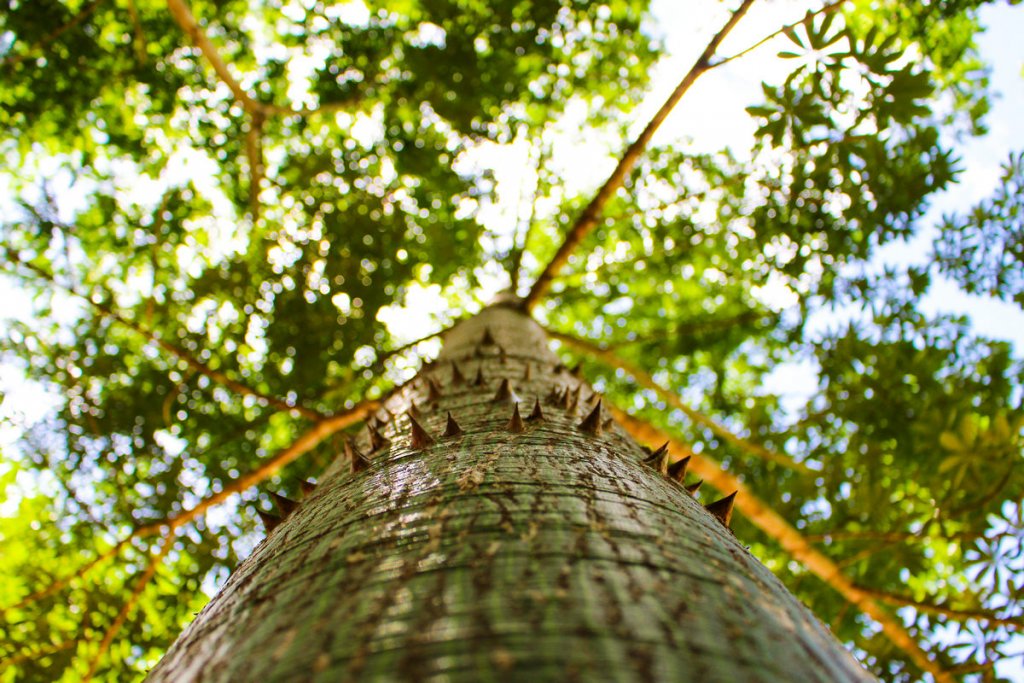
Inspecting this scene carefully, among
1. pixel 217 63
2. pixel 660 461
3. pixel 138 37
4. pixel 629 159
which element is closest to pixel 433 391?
pixel 660 461

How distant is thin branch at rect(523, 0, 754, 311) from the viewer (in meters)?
2.69

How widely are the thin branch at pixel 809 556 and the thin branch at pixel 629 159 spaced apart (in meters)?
1.15

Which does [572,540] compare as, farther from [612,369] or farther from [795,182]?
[612,369]

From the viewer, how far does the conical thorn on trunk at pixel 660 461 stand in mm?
1437

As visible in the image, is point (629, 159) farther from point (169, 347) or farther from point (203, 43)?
point (203, 43)

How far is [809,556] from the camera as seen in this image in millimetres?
3455

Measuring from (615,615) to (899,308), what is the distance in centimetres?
468

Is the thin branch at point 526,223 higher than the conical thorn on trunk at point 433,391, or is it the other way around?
the thin branch at point 526,223

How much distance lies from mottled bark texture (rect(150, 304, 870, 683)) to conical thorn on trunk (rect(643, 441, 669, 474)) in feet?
0.35

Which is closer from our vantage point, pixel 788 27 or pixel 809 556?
pixel 788 27

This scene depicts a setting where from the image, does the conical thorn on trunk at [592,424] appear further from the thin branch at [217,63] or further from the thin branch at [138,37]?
the thin branch at [138,37]

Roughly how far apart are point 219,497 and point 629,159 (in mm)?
2904

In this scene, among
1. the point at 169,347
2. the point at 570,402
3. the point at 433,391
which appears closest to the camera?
the point at 570,402

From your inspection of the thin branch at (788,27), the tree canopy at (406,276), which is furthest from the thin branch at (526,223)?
the thin branch at (788,27)
